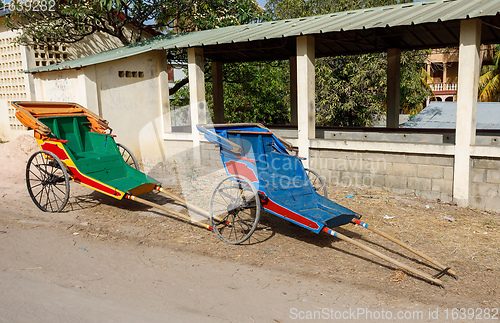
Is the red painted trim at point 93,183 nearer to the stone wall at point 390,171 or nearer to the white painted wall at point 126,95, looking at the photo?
the white painted wall at point 126,95

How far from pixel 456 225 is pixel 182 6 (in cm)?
1095

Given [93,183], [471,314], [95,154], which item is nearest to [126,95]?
[95,154]

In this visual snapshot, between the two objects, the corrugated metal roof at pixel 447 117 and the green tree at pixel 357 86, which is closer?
the corrugated metal roof at pixel 447 117

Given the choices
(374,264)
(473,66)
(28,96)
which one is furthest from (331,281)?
(28,96)

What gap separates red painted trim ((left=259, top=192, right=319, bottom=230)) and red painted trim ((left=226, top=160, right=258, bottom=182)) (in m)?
0.40

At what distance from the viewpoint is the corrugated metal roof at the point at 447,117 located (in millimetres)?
15680

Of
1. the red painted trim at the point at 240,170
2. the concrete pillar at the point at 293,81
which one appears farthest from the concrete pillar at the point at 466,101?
the concrete pillar at the point at 293,81

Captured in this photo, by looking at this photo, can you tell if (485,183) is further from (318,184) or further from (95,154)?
(95,154)

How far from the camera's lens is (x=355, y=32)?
11.4 m

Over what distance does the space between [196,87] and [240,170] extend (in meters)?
5.74

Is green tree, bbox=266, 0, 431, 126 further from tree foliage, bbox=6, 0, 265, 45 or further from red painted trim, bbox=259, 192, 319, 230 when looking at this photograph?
red painted trim, bbox=259, 192, 319, 230

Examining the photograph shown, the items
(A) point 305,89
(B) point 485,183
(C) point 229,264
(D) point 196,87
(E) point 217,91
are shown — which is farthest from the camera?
(E) point 217,91

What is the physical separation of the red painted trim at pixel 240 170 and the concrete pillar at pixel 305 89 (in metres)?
3.65

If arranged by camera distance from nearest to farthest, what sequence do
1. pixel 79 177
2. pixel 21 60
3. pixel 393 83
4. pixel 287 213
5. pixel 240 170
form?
pixel 287 213
pixel 240 170
pixel 79 177
pixel 393 83
pixel 21 60
